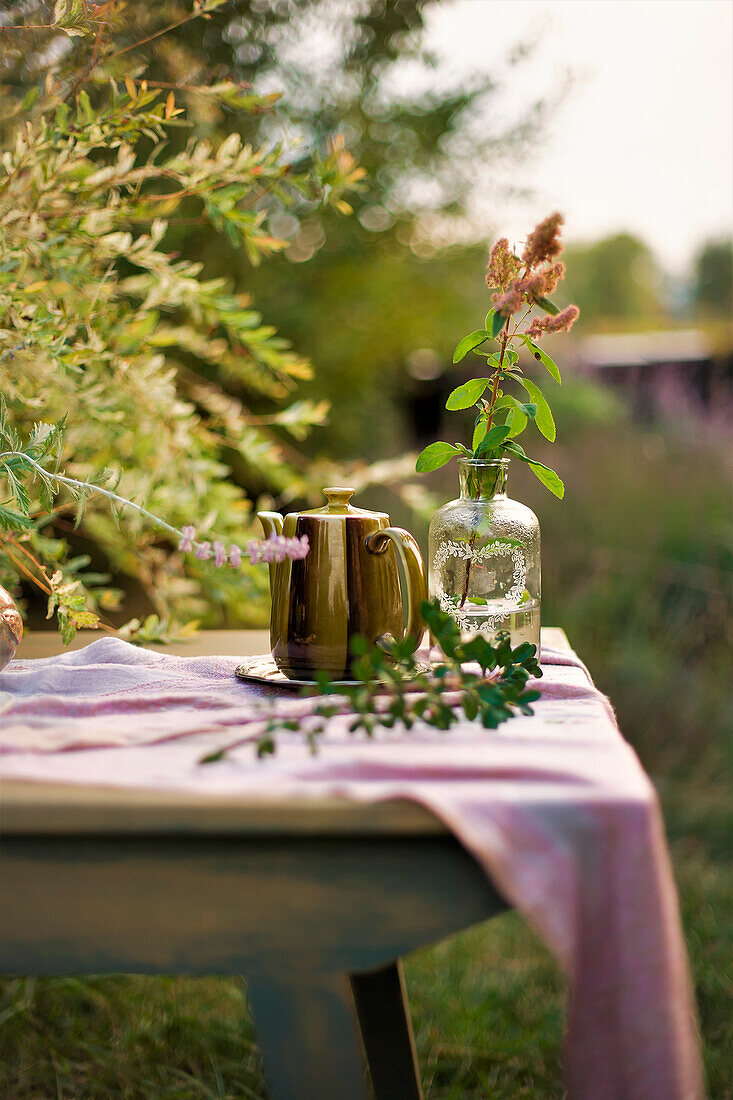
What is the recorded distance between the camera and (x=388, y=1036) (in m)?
1.13

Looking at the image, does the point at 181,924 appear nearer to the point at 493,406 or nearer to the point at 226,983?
the point at 493,406

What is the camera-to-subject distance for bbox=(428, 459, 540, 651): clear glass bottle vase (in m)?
0.96

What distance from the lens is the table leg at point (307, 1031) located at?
58 centimetres

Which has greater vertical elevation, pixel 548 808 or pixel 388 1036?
pixel 548 808

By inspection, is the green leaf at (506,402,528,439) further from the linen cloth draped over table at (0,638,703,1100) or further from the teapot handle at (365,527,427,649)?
the linen cloth draped over table at (0,638,703,1100)

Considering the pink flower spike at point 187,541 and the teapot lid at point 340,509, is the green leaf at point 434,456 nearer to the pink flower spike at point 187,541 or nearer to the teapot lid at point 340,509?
the teapot lid at point 340,509

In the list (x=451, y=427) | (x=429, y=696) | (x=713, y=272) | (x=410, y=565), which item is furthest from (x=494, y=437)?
(x=713, y=272)

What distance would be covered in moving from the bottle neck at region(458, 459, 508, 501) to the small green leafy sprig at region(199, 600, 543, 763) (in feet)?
0.63

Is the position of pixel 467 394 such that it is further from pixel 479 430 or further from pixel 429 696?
pixel 429 696

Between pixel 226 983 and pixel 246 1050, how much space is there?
294 millimetres

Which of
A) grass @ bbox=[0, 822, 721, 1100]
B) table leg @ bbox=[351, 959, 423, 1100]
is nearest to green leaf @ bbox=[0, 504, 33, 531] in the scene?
table leg @ bbox=[351, 959, 423, 1100]

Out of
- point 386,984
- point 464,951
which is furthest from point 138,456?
point 464,951

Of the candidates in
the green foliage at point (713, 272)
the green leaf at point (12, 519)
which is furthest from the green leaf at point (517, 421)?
the green foliage at point (713, 272)

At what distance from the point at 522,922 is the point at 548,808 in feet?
5.94
